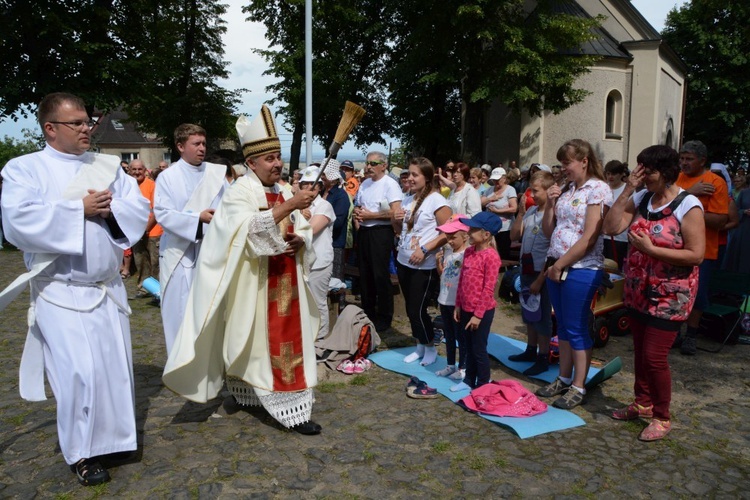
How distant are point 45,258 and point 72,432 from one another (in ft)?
3.41

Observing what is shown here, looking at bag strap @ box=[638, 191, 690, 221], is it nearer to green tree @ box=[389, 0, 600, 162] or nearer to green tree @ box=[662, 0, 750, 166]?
green tree @ box=[389, 0, 600, 162]

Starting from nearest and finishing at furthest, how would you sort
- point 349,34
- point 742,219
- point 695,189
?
point 695,189 → point 742,219 → point 349,34

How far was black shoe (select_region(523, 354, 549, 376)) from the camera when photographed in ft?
19.0

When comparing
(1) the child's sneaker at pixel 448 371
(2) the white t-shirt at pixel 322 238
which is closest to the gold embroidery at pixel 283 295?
(2) the white t-shirt at pixel 322 238

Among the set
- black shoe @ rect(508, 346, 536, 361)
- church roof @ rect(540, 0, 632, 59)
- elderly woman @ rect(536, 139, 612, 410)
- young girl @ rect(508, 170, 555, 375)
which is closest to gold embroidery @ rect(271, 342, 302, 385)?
elderly woman @ rect(536, 139, 612, 410)

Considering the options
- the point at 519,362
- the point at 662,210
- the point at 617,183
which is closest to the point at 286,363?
the point at 519,362

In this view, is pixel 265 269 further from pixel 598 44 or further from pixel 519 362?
pixel 598 44

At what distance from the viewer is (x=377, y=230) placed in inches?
282

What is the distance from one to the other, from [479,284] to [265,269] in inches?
65.6

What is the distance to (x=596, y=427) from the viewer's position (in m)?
4.60

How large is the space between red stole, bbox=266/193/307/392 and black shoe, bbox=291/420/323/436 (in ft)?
0.88

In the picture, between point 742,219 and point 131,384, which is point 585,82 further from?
point 131,384

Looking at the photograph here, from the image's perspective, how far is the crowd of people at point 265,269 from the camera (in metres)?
3.71

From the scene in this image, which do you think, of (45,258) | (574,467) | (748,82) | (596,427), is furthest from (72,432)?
(748,82)
